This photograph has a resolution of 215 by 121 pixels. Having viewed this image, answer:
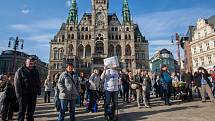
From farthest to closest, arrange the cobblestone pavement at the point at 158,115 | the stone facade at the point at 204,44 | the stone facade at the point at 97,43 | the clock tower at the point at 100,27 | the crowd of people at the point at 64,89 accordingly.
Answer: the clock tower at the point at 100,27 < the stone facade at the point at 97,43 < the stone facade at the point at 204,44 < the cobblestone pavement at the point at 158,115 < the crowd of people at the point at 64,89

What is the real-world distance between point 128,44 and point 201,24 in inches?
940

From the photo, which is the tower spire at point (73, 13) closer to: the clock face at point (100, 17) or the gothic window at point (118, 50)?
the clock face at point (100, 17)

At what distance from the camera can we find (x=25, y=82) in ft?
20.5

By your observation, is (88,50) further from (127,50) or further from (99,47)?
(127,50)

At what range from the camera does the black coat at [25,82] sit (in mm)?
6138

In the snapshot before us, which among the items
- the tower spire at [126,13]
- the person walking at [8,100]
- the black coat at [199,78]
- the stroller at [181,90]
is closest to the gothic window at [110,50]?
the tower spire at [126,13]

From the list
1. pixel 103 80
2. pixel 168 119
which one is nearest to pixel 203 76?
pixel 168 119

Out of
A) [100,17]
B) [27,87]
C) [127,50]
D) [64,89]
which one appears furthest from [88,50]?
[27,87]

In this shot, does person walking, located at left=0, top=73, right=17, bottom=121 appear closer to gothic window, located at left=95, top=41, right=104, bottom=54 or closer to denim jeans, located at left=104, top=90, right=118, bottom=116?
denim jeans, located at left=104, top=90, right=118, bottom=116

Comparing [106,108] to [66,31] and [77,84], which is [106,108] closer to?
[77,84]

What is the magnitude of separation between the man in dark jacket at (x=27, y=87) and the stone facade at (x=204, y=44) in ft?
124

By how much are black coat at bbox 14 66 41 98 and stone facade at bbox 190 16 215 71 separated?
37.9 m

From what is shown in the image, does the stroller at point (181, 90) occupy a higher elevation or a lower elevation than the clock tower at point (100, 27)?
lower

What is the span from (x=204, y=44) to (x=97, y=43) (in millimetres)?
29942
